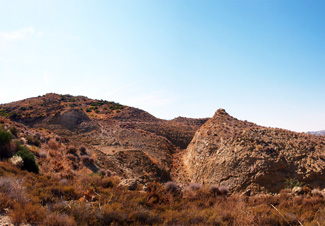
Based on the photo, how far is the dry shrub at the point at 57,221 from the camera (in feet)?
17.8

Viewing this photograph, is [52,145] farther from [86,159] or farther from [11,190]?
[11,190]

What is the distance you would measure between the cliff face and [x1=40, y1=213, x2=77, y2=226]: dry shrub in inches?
589

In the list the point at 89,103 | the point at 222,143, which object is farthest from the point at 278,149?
the point at 89,103

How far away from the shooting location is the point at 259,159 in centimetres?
1745

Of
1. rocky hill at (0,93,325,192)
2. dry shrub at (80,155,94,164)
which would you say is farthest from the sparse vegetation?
dry shrub at (80,155,94,164)

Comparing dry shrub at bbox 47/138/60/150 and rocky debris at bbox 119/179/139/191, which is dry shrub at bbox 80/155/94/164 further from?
rocky debris at bbox 119/179/139/191

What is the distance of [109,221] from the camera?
21.5 ft

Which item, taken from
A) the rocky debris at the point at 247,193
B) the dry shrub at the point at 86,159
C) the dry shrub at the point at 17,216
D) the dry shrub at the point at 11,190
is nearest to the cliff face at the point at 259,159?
the rocky debris at the point at 247,193

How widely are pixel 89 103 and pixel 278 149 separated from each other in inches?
2064

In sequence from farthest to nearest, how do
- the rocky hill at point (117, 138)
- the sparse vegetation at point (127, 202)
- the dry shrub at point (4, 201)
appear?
the rocky hill at point (117, 138), the sparse vegetation at point (127, 202), the dry shrub at point (4, 201)

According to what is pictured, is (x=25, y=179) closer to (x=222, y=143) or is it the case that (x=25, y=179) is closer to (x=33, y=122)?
(x=222, y=143)

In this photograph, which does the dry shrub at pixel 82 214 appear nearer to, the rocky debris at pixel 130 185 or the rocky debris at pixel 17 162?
the rocky debris at pixel 130 185

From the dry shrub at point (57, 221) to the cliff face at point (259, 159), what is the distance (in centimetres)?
1495

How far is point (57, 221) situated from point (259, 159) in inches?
652
